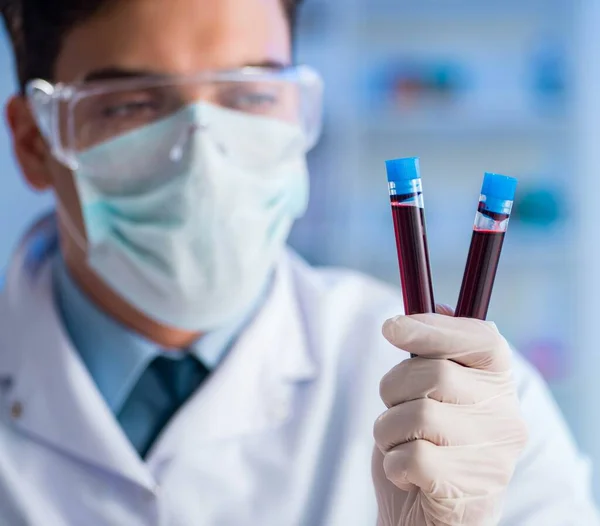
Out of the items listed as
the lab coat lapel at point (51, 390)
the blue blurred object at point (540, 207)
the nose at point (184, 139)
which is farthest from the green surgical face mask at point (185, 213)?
the blue blurred object at point (540, 207)

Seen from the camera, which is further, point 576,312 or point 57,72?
point 576,312

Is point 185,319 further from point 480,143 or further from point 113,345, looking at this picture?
point 480,143

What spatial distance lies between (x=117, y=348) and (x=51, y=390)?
0.10m

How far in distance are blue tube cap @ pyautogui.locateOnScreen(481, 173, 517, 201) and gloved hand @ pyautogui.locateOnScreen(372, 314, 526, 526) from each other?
0.10 meters

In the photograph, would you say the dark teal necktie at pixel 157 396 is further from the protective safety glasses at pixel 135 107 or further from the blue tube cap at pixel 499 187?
the blue tube cap at pixel 499 187

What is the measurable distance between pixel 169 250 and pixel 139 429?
0.75 ft

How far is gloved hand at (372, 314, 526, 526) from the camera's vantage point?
593mm

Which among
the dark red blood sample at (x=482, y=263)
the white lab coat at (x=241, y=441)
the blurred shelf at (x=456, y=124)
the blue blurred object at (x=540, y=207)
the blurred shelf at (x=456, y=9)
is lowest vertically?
the blue blurred object at (x=540, y=207)

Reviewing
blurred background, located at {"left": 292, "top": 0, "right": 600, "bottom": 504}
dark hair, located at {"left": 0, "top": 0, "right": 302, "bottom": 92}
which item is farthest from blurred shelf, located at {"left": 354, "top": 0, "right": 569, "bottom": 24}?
dark hair, located at {"left": 0, "top": 0, "right": 302, "bottom": 92}

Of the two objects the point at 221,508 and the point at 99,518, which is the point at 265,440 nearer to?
the point at 221,508

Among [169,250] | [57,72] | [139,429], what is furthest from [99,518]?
[57,72]

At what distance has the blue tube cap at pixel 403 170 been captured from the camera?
1.78 feet

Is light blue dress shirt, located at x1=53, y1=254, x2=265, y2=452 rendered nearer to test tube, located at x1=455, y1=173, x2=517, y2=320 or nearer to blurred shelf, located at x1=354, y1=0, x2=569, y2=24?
test tube, located at x1=455, y1=173, x2=517, y2=320

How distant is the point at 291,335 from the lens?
1.02 m
